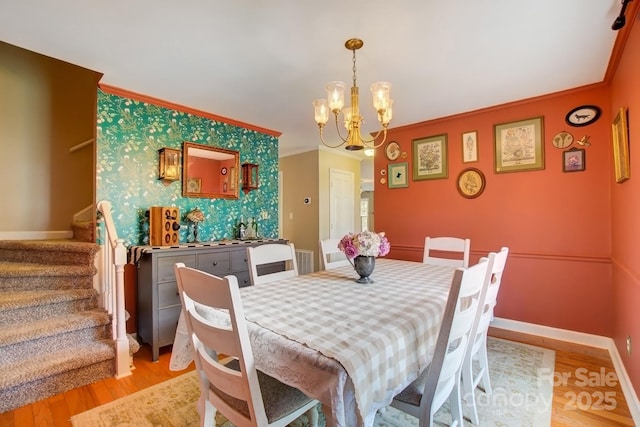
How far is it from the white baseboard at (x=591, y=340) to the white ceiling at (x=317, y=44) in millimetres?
2197

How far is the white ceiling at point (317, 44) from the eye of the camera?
1.63 m

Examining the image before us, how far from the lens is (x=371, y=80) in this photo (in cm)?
248

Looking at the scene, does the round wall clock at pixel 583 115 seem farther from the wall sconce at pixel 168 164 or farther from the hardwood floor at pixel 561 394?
the wall sconce at pixel 168 164

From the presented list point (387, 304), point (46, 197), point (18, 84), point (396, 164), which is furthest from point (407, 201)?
point (18, 84)

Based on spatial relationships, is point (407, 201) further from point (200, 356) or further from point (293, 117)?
point (200, 356)

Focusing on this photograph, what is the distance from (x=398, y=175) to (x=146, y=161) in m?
2.86

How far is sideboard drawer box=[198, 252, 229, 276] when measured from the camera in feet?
8.92

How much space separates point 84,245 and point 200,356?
1.99 meters

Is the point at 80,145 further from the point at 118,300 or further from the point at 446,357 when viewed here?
the point at 446,357

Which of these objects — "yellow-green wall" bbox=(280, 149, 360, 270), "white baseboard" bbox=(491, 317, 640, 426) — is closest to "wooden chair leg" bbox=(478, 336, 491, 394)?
"white baseboard" bbox=(491, 317, 640, 426)

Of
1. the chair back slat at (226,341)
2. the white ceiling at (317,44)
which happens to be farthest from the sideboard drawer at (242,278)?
the chair back slat at (226,341)

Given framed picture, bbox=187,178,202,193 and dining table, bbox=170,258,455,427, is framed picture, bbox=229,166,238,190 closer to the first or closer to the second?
framed picture, bbox=187,178,202,193

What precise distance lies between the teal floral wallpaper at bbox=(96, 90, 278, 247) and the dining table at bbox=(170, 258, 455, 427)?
1796 mm

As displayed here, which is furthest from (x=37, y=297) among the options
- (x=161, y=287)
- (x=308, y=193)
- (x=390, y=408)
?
(x=308, y=193)
